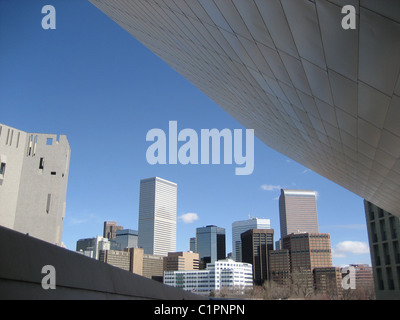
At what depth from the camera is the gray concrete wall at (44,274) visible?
3094mm

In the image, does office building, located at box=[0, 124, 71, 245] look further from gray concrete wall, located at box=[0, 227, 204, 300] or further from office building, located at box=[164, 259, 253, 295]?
office building, located at box=[164, 259, 253, 295]

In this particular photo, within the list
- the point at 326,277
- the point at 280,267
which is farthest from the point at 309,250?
the point at 326,277

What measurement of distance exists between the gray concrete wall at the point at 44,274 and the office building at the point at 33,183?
42.2m

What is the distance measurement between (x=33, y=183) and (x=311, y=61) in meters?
45.9

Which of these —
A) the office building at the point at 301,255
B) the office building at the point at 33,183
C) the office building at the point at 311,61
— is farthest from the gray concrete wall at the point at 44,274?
the office building at the point at 301,255

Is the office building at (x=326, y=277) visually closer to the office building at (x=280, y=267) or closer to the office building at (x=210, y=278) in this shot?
the office building at (x=280, y=267)

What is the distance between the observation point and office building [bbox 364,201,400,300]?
38.6 metres

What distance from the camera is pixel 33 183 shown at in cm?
4641

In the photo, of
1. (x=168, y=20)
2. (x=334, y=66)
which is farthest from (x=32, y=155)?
(x=334, y=66)

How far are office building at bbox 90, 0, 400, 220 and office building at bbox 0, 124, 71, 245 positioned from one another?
116ft

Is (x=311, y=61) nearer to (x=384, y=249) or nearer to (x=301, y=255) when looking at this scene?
(x=384, y=249)
